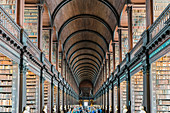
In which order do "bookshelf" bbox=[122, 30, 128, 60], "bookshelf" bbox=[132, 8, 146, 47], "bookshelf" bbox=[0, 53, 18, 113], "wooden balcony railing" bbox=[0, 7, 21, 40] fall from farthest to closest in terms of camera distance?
"bookshelf" bbox=[122, 30, 128, 60]
"bookshelf" bbox=[132, 8, 146, 47]
"bookshelf" bbox=[0, 53, 18, 113]
"wooden balcony railing" bbox=[0, 7, 21, 40]

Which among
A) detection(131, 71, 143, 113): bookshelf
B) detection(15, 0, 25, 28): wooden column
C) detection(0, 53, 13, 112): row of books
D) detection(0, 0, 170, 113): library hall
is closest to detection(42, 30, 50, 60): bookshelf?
detection(0, 0, 170, 113): library hall

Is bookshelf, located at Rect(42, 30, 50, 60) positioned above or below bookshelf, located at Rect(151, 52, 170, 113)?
above

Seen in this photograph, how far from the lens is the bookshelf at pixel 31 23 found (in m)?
14.3

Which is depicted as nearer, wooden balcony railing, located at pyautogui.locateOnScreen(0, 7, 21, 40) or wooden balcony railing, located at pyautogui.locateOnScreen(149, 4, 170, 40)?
wooden balcony railing, located at pyautogui.locateOnScreen(0, 7, 21, 40)

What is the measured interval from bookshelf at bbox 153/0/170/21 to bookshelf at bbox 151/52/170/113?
1.72 m

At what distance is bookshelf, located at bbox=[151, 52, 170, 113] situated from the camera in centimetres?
967

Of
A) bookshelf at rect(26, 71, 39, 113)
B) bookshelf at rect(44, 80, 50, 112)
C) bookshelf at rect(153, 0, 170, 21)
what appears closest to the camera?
bookshelf at rect(153, 0, 170, 21)

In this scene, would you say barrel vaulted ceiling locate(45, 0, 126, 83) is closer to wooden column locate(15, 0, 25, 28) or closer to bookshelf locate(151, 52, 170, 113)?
wooden column locate(15, 0, 25, 28)

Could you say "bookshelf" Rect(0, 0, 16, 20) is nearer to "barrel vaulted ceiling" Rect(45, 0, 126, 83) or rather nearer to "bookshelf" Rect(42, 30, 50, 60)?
"barrel vaulted ceiling" Rect(45, 0, 126, 83)

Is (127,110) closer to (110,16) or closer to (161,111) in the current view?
(161,111)

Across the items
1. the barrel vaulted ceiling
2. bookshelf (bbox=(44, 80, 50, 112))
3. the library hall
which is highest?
the barrel vaulted ceiling

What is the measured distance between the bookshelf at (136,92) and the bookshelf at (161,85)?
11.4ft

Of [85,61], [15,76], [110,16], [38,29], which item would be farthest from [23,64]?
[85,61]

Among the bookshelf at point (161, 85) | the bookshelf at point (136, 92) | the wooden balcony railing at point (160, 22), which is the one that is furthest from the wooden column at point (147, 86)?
the bookshelf at point (136, 92)
